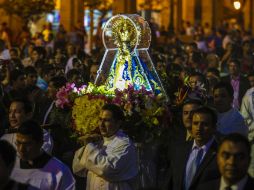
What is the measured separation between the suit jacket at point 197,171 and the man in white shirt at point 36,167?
0.94m

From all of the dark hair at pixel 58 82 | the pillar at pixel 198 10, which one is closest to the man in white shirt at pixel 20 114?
the dark hair at pixel 58 82

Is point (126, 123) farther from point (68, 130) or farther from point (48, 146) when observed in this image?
point (48, 146)

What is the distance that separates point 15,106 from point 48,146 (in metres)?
0.65

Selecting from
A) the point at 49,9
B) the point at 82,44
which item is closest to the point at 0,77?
the point at 82,44

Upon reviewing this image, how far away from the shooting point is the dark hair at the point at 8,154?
6.65 meters

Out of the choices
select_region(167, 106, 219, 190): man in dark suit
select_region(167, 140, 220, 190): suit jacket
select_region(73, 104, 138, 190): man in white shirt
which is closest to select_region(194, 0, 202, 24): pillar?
select_region(73, 104, 138, 190): man in white shirt

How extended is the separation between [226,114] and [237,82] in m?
5.52

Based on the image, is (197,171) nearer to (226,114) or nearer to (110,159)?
(110,159)

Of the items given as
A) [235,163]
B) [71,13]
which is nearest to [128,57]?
[235,163]

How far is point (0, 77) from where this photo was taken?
1609 cm

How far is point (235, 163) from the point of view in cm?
639

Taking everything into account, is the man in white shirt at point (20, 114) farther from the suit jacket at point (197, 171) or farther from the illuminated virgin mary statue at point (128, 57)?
the illuminated virgin mary statue at point (128, 57)

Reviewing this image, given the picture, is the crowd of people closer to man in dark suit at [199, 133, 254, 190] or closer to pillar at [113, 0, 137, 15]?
man in dark suit at [199, 133, 254, 190]

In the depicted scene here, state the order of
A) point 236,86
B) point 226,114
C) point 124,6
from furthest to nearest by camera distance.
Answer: point 124,6 → point 236,86 → point 226,114
